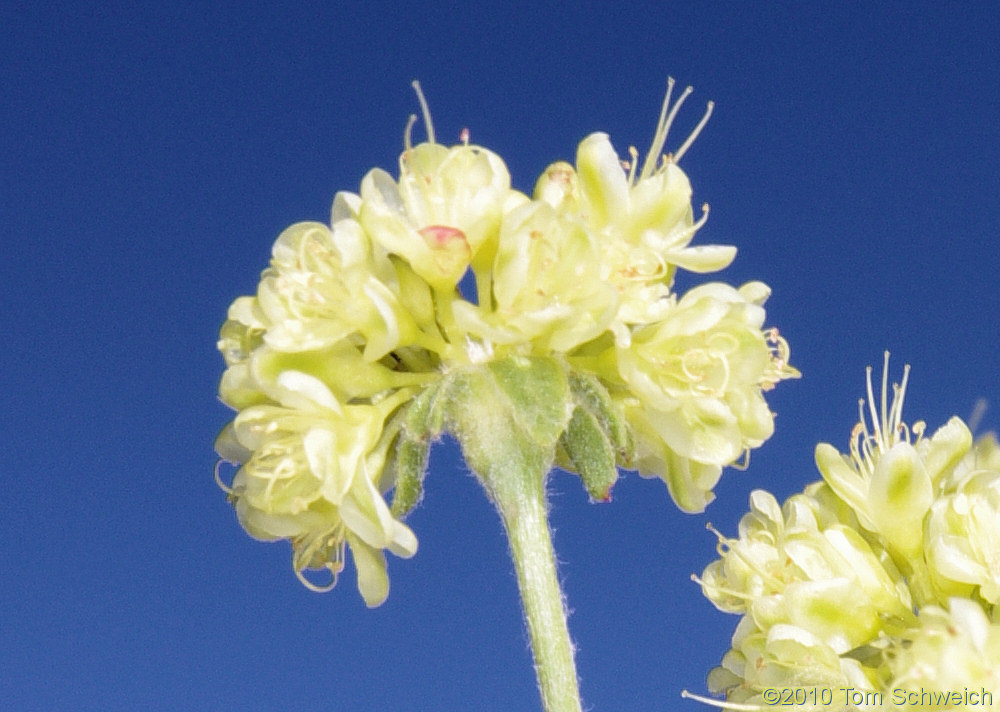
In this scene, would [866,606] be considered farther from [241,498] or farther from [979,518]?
[241,498]

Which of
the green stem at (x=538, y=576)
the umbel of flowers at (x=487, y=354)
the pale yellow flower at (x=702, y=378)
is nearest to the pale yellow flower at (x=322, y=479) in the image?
the umbel of flowers at (x=487, y=354)

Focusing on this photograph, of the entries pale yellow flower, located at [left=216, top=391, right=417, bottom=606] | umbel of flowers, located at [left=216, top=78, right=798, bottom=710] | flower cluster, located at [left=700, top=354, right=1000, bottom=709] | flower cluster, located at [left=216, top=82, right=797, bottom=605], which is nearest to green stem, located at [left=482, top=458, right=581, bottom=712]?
umbel of flowers, located at [left=216, top=78, right=798, bottom=710]

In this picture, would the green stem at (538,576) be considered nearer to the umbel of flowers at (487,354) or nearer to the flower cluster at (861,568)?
the umbel of flowers at (487,354)

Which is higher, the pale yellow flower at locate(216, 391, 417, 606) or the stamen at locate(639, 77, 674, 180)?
the stamen at locate(639, 77, 674, 180)

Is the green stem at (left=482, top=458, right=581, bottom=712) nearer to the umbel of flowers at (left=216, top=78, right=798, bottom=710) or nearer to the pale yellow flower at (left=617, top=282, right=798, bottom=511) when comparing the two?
the umbel of flowers at (left=216, top=78, right=798, bottom=710)

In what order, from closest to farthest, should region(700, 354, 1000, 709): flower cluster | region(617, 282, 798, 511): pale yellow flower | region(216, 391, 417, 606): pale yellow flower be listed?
1. region(700, 354, 1000, 709): flower cluster
2. region(216, 391, 417, 606): pale yellow flower
3. region(617, 282, 798, 511): pale yellow flower

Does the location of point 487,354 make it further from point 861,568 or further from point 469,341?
point 861,568

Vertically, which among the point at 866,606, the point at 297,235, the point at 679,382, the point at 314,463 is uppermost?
the point at 297,235

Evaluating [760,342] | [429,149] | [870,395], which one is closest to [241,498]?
[429,149]
